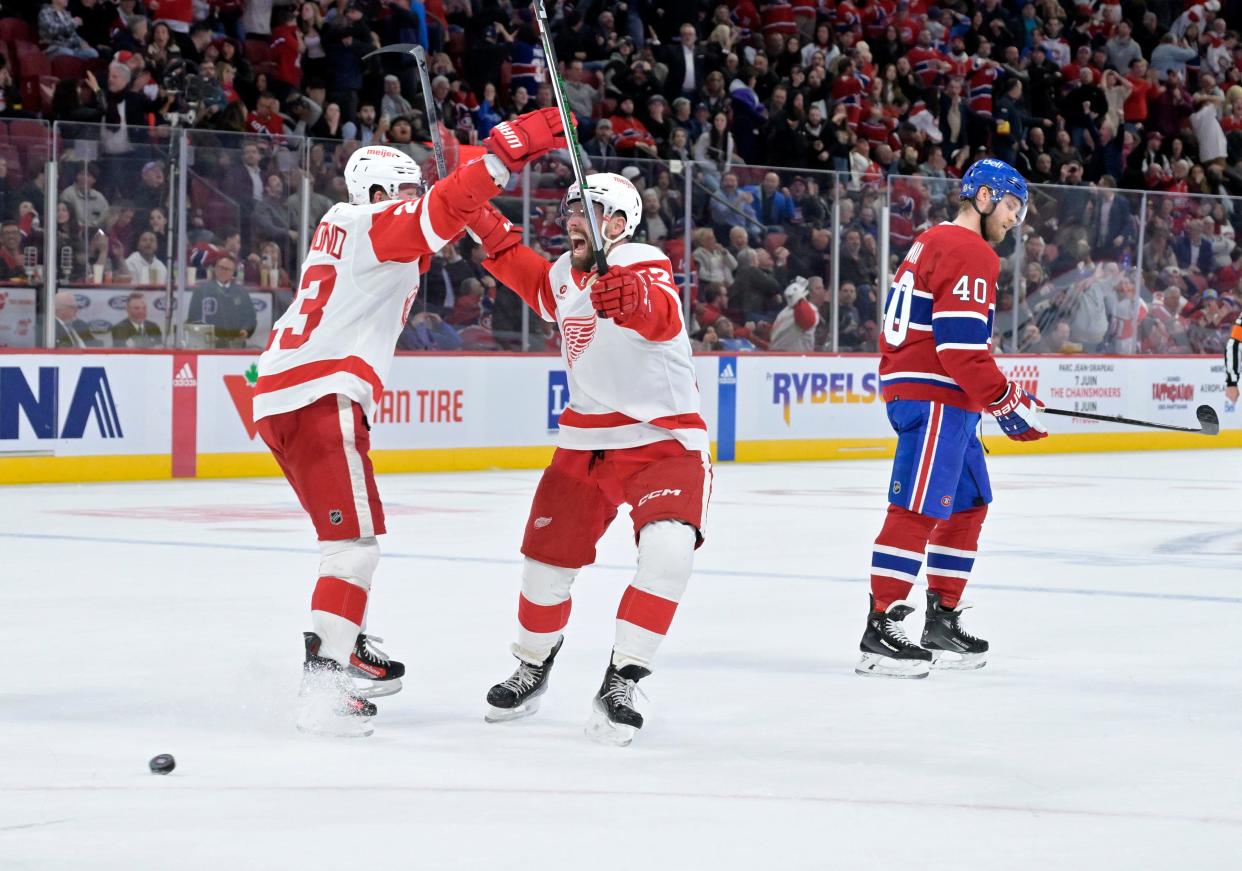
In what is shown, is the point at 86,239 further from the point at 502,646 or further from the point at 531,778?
the point at 531,778

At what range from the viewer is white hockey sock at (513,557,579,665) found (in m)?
4.74

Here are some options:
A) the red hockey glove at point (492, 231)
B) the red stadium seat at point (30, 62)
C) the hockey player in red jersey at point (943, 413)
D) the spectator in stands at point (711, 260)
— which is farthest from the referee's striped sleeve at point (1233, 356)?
the red stadium seat at point (30, 62)

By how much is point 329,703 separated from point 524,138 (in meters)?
1.34

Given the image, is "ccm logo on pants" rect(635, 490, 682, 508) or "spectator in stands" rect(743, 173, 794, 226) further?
"spectator in stands" rect(743, 173, 794, 226)

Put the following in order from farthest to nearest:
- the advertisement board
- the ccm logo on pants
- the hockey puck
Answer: the advertisement board < the ccm logo on pants < the hockey puck

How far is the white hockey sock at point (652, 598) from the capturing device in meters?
4.50

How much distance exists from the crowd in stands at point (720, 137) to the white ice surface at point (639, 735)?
3.78 meters

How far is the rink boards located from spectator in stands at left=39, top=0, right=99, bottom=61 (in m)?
2.52

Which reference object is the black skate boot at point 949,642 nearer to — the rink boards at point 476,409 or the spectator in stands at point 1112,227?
the rink boards at point 476,409

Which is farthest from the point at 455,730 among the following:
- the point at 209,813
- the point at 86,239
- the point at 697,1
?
the point at 697,1

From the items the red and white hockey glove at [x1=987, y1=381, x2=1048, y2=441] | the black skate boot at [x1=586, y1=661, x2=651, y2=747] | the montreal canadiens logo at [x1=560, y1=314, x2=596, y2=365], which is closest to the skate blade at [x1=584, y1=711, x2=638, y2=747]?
the black skate boot at [x1=586, y1=661, x2=651, y2=747]

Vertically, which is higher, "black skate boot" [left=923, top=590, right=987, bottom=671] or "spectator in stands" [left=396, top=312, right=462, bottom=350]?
"spectator in stands" [left=396, top=312, right=462, bottom=350]

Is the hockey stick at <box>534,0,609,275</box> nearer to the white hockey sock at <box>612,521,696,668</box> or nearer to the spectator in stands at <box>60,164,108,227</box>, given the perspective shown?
the white hockey sock at <box>612,521,696,668</box>

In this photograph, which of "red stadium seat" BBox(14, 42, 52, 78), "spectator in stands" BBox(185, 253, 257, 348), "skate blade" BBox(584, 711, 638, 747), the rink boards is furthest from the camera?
"red stadium seat" BBox(14, 42, 52, 78)
